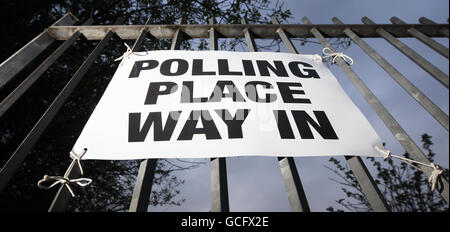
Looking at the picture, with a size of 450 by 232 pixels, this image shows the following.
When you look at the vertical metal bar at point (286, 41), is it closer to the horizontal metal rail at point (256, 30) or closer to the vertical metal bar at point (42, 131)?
the horizontal metal rail at point (256, 30)

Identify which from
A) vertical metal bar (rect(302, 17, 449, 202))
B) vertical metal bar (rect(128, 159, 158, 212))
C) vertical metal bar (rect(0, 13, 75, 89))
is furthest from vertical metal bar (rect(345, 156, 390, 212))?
vertical metal bar (rect(0, 13, 75, 89))

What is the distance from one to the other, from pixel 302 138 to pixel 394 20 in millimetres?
1845

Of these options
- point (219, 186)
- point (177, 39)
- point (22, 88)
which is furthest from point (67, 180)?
point (177, 39)

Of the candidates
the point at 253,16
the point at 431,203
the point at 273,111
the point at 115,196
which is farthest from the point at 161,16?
the point at 431,203

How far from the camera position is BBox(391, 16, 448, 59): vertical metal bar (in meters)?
1.66

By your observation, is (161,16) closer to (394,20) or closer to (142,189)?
(394,20)

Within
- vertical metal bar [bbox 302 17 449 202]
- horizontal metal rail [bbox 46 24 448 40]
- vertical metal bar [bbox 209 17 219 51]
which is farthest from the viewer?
horizontal metal rail [bbox 46 24 448 40]

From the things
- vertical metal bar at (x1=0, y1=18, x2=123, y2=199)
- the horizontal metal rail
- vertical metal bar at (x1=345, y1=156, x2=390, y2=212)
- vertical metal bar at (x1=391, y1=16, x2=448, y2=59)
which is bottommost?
vertical metal bar at (x1=345, y1=156, x2=390, y2=212)

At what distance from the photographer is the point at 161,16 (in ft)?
16.1

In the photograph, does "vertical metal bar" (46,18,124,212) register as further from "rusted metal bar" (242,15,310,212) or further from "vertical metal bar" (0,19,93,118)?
"rusted metal bar" (242,15,310,212)

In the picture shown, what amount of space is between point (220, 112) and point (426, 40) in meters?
1.88

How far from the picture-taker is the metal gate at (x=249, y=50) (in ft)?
3.37

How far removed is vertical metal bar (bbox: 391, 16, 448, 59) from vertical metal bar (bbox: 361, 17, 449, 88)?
0.50ft

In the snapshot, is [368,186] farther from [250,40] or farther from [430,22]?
[430,22]
